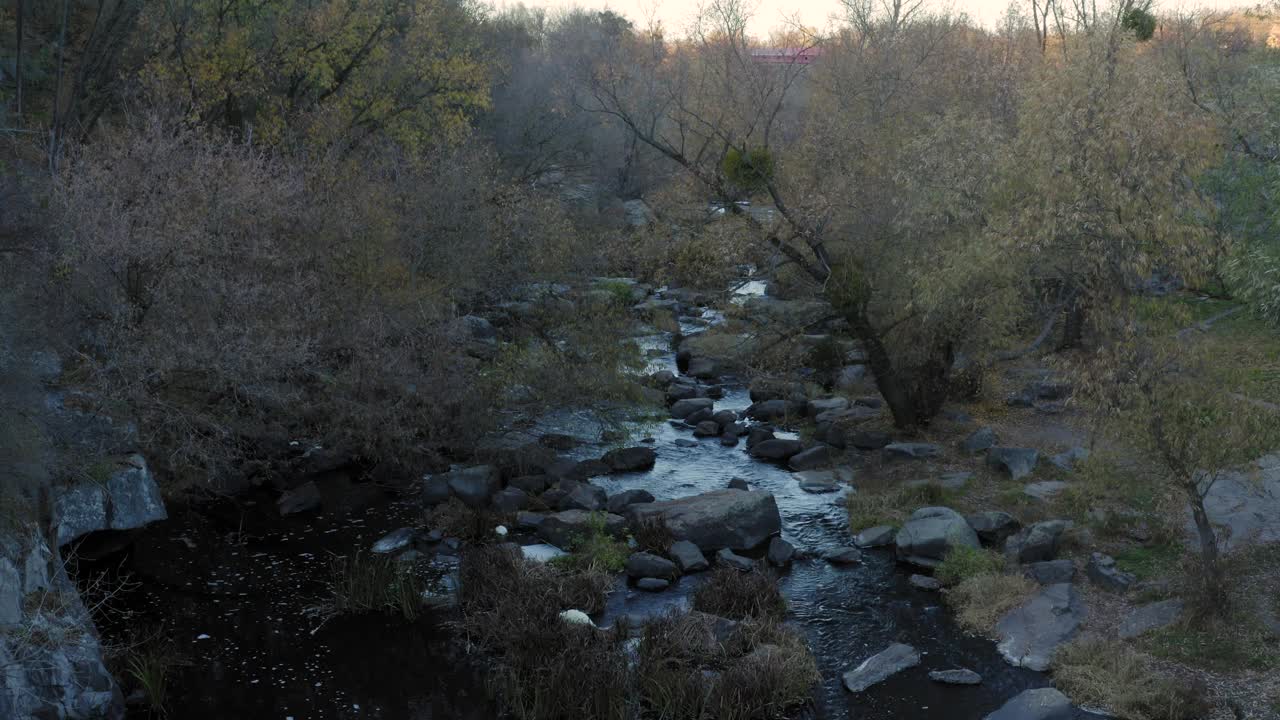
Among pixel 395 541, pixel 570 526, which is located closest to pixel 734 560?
pixel 570 526

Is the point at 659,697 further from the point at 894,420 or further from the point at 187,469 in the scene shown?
the point at 894,420

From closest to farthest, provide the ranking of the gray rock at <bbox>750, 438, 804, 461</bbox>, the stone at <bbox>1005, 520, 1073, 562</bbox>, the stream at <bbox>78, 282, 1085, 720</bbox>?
the stream at <bbox>78, 282, 1085, 720</bbox> → the stone at <bbox>1005, 520, 1073, 562</bbox> → the gray rock at <bbox>750, 438, 804, 461</bbox>

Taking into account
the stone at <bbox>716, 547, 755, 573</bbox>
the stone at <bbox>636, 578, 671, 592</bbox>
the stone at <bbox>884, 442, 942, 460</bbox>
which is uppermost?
the stone at <bbox>884, 442, 942, 460</bbox>

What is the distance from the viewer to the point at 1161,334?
11750 millimetres

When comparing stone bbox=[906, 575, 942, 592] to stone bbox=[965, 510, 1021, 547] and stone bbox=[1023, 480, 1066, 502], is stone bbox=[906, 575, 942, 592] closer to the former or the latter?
stone bbox=[965, 510, 1021, 547]

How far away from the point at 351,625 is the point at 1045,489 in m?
10.6

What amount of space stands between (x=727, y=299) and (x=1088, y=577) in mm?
10252

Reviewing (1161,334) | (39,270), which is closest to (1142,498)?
(1161,334)

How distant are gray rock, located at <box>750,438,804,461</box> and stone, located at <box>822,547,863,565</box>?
4.52 meters

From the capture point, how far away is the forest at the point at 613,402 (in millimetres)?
11375

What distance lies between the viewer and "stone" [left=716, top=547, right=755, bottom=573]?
1448cm

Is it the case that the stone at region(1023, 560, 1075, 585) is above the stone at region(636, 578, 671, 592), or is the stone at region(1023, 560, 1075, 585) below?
above

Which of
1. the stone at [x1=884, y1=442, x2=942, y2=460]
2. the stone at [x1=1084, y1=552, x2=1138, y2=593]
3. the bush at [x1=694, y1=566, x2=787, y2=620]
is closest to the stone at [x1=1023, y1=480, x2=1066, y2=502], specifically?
the stone at [x1=884, y1=442, x2=942, y2=460]

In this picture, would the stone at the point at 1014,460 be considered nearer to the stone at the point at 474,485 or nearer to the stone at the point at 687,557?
the stone at the point at 687,557
